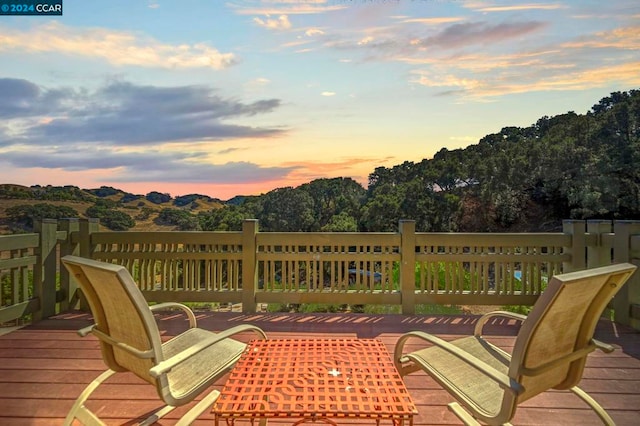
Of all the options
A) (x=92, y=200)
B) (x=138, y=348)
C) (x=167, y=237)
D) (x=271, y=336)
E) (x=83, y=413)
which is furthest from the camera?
(x=92, y=200)

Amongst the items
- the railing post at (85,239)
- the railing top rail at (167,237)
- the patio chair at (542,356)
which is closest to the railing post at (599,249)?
the patio chair at (542,356)

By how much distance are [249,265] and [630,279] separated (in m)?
4.00

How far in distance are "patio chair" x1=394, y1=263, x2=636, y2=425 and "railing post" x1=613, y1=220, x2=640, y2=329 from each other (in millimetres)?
2784

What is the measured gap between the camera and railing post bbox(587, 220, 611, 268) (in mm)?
4270

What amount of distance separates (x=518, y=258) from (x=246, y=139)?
920 cm

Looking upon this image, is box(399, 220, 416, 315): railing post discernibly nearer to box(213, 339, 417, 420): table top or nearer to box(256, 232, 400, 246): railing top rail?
box(256, 232, 400, 246): railing top rail

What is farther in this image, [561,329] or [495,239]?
[495,239]

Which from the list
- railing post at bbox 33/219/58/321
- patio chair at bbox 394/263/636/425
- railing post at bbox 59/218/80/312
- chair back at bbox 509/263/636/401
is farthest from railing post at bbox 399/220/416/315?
railing post at bbox 33/219/58/321

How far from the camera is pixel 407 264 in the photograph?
436cm

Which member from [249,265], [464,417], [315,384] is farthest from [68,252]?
[464,417]

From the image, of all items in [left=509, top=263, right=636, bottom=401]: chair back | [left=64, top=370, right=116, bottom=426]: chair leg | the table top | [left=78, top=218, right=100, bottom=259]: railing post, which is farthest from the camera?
[left=78, top=218, right=100, bottom=259]: railing post

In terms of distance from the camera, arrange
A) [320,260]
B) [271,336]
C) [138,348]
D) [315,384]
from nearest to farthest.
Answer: [315,384]
[138,348]
[271,336]
[320,260]

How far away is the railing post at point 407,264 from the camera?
14.3ft

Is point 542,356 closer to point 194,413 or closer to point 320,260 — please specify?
point 194,413
